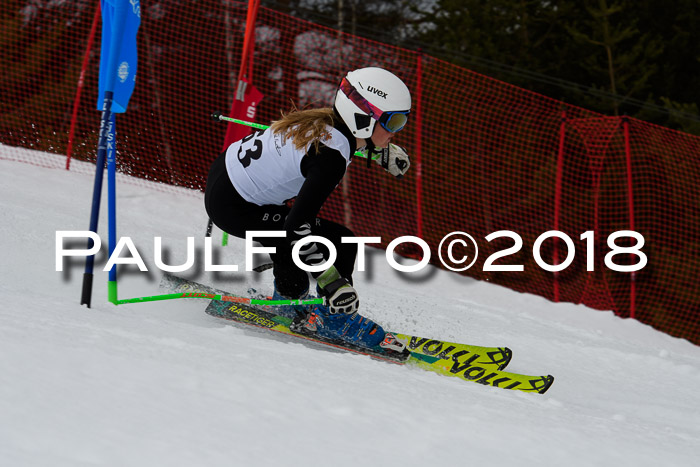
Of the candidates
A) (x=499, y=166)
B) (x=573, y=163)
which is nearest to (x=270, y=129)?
(x=573, y=163)

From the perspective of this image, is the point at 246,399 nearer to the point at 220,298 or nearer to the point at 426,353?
the point at 220,298

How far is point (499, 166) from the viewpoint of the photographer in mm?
10914

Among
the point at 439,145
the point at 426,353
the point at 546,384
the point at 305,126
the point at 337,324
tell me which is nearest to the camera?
the point at 305,126

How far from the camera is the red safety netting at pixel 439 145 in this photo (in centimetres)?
893

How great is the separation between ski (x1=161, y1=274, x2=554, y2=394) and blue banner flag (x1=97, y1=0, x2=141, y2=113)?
3.54 feet

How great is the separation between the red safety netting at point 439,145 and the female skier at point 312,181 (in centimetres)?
452

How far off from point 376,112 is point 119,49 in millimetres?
1219

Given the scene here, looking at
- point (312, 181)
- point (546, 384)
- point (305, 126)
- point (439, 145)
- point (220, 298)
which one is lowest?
point (546, 384)

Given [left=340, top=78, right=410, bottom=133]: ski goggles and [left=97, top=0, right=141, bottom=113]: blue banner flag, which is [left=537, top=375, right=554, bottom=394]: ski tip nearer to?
[left=340, top=78, right=410, bottom=133]: ski goggles

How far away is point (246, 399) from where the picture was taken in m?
2.04

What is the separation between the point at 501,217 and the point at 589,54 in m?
4.27

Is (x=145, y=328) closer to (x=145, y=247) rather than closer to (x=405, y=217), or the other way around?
(x=145, y=247)

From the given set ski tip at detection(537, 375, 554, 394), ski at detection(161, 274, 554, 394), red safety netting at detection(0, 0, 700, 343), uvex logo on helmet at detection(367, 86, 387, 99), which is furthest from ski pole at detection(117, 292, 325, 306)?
red safety netting at detection(0, 0, 700, 343)

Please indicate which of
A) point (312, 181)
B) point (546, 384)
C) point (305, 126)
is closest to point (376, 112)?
point (305, 126)
